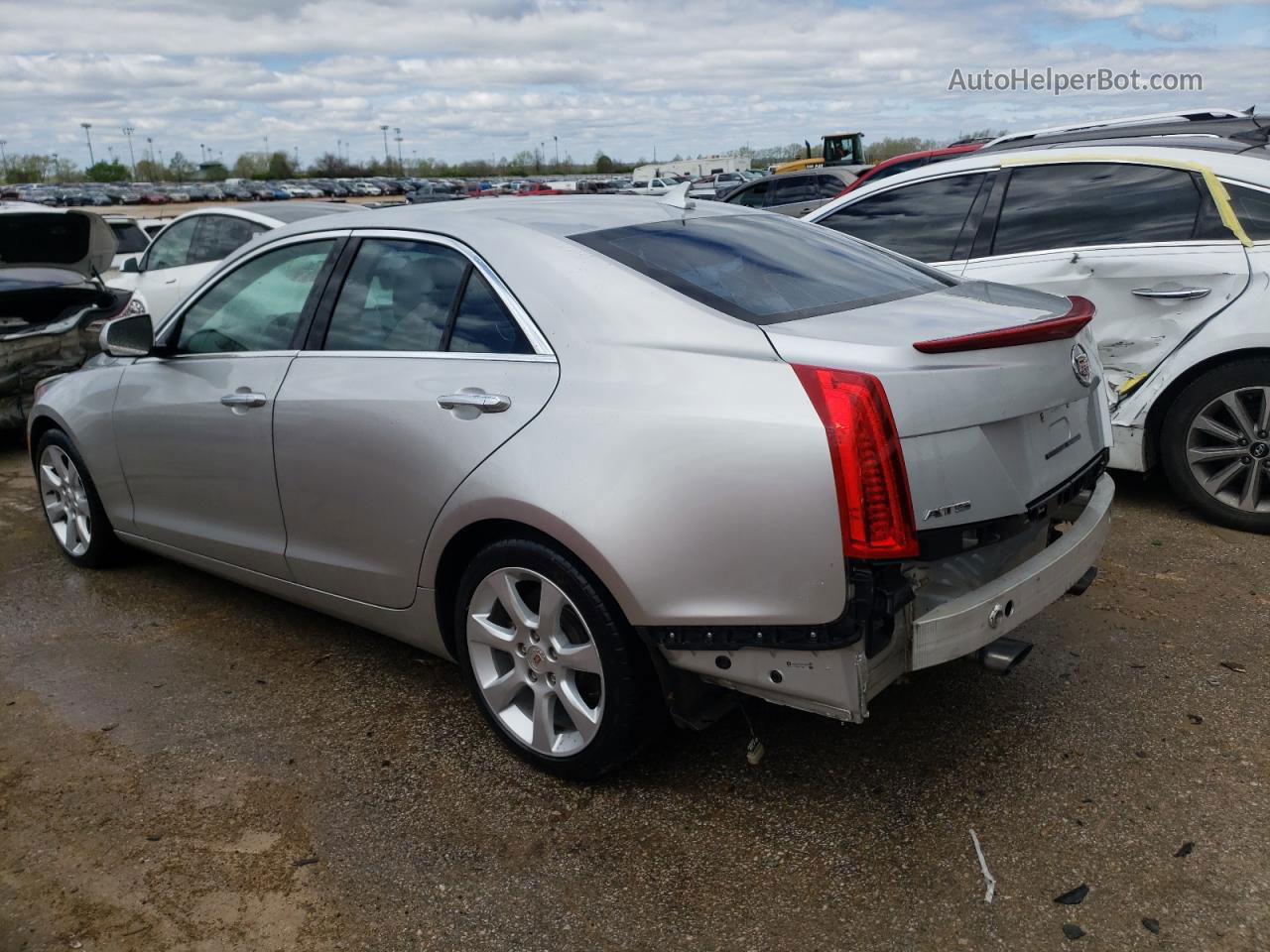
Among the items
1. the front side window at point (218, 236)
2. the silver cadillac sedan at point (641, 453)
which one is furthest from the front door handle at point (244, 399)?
the front side window at point (218, 236)

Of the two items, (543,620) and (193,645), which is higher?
(543,620)

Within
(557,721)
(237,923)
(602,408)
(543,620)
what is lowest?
(237,923)

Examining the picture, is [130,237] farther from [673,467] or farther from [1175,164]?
[673,467]

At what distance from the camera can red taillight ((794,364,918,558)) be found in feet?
7.99

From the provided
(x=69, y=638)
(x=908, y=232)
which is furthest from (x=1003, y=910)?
(x=908, y=232)

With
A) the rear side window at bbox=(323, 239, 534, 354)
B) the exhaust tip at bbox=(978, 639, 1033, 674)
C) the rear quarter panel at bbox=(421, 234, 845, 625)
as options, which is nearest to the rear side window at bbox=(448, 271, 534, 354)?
the rear side window at bbox=(323, 239, 534, 354)

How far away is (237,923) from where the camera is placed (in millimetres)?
2592

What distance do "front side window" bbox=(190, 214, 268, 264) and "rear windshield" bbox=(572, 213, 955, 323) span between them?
5933mm

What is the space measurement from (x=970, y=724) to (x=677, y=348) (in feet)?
5.05

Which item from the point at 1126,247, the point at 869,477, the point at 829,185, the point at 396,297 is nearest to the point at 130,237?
the point at 829,185

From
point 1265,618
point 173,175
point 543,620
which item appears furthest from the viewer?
point 173,175

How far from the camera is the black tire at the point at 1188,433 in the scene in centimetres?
475

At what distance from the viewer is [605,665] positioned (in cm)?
283

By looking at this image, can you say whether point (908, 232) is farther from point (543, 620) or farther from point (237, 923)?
point (237, 923)
